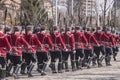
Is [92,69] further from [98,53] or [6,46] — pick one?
[6,46]

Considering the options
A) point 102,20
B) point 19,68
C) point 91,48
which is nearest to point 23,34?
point 19,68

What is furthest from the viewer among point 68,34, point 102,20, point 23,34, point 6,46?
point 102,20

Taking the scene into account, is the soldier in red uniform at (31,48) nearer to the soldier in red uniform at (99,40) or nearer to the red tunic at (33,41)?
the red tunic at (33,41)

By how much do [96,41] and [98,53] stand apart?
1.06m

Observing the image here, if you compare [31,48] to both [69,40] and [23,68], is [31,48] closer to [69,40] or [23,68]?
[23,68]

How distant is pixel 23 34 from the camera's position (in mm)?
17922

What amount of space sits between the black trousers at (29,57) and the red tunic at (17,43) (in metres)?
0.52

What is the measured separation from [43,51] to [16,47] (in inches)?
55.9

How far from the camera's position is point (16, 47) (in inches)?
677

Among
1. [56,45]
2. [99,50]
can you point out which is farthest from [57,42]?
[99,50]

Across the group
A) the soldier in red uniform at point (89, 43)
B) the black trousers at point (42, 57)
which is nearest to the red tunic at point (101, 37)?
the soldier in red uniform at point (89, 43)

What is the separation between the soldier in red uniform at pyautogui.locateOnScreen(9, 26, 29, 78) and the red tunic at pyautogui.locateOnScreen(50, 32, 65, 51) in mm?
2004

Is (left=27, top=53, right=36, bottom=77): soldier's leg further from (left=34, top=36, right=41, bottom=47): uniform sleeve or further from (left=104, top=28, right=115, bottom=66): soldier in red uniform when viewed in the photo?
(left=104, top=28, right=115, bottom=66): soldier in red uniform

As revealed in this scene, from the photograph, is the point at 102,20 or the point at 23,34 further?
the point at 102,20
